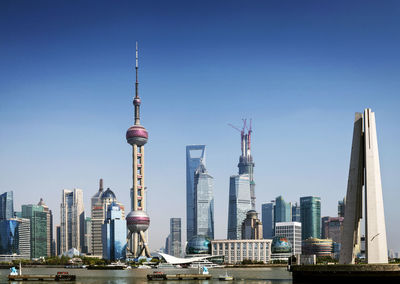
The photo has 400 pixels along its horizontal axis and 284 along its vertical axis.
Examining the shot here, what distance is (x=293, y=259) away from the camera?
11006 centimetres

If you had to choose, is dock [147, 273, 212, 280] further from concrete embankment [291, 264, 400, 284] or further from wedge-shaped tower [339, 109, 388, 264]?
wedge-shaped tower [339, 109, 388, 264]

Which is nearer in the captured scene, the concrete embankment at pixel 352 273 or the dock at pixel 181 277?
the concrete embankment at pixel 352 273

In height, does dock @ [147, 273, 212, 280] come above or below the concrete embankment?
below

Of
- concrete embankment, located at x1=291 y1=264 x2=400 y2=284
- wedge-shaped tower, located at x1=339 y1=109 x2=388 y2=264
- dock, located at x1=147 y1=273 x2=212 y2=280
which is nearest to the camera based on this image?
concrete embankment, located at x1=291 y1=264 x2=400 y2=284

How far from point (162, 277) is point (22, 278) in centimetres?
3175

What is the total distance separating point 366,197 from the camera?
306ft

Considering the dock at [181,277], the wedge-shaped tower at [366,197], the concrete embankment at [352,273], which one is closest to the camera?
the concrete embankment at [352,273]

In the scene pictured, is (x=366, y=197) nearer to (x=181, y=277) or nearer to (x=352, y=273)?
(x=352, y=273)

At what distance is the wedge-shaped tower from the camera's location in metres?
91.9

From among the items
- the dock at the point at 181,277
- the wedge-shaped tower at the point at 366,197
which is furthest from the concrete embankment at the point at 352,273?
the dock at the point at 181,277

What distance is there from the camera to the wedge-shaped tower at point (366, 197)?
91938mm

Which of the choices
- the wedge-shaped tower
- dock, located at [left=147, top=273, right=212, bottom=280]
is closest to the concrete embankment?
the wedge-shaped tower

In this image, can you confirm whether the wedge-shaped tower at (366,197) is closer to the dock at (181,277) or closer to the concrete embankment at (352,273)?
the concrete embankment at (352,273)

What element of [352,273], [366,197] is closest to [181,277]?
[352,273]
